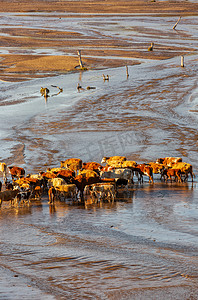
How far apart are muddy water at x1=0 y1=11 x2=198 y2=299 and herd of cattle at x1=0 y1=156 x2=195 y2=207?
1.63 ft

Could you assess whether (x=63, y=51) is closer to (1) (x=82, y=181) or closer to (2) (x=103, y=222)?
(1) (x=82, y=181)

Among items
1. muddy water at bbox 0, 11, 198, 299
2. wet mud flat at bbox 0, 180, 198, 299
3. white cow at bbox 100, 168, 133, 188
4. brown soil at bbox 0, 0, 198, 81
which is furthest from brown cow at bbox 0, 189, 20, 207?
brown soil at bbox 0, 0, 198, 81

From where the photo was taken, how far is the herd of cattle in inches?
674

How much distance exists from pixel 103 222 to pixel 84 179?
412cm

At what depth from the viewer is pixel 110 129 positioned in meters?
31.3

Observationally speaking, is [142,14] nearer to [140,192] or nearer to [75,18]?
[75,18]

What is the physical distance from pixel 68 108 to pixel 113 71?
19133 mm

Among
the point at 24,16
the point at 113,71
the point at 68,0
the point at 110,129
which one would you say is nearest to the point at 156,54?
the point at 113,71


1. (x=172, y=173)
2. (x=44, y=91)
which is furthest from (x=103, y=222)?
(x=44, y=91)

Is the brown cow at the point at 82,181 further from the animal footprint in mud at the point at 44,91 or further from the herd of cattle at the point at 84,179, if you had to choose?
the animal footprint in mud at the point at 44,91

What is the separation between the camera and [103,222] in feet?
46.4

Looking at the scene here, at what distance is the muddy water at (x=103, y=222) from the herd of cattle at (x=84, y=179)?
50 cm

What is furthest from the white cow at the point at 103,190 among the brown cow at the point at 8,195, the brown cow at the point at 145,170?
the brown cow at the point at 145,170

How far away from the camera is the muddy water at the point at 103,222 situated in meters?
9.80
